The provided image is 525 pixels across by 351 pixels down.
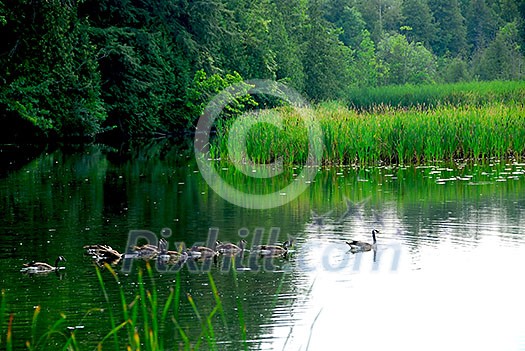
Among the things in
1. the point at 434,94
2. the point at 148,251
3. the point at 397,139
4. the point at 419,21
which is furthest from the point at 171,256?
the point at 419,21

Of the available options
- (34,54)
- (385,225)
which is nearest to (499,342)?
(385,225)

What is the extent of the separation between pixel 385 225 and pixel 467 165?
9502 millimetres

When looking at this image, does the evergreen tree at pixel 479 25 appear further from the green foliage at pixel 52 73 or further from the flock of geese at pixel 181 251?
the flock of geese at pixel 181 251

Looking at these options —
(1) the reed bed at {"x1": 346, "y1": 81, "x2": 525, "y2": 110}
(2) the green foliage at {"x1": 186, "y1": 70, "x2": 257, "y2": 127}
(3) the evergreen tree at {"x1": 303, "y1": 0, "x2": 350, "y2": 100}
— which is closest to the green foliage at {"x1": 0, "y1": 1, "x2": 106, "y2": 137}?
(2) the green foliage at {"x1": 186, "y1": 70, "x2": 257, "y2": 127}

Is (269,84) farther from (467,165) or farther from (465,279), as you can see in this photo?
(465,279)

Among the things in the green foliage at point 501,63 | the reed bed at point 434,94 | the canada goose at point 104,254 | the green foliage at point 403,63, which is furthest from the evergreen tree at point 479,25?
the canada goose at point 104,254

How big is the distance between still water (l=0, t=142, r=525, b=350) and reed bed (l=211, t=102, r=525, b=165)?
1.14 meters

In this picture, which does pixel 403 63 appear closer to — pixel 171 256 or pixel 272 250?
pixel 272 250

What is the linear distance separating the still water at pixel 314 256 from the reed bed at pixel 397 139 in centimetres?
114

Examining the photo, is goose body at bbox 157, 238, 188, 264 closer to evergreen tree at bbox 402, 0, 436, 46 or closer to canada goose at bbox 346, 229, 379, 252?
canada goose at bbox 346, 229, 379, 252

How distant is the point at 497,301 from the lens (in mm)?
10398

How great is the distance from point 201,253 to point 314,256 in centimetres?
136

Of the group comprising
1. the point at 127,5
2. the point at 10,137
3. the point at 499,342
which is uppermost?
the point at 127,5

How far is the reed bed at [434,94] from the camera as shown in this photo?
151 ft
